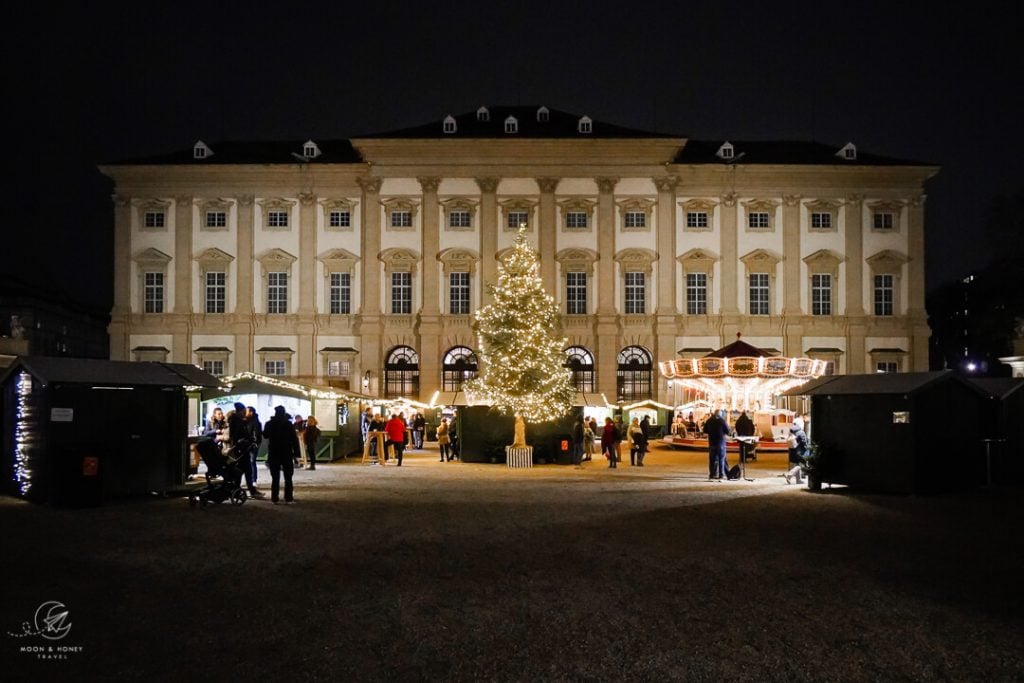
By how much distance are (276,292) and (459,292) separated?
9.84 meters

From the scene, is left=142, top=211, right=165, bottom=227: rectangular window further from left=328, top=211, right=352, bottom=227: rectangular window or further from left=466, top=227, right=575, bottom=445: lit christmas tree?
left=466, top=227, right=575, bottom=445: lit christmas tree

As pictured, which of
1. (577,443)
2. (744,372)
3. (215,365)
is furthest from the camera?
(215,365)

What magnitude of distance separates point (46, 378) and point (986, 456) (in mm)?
17063

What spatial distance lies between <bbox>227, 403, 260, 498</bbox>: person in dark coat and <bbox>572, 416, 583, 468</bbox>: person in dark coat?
→ 1234 centimetres

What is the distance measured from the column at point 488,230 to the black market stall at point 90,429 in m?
30.2

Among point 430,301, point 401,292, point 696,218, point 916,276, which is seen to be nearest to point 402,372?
point 430,301

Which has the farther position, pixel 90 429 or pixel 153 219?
pixel 153 219

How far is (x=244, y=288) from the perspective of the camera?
151 feet

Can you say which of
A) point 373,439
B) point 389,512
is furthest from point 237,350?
point 389,512

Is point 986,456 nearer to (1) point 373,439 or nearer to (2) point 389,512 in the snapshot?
(2) point 389,512

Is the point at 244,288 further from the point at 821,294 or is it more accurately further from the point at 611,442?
the point at 821,294

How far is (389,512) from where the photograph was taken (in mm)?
13219

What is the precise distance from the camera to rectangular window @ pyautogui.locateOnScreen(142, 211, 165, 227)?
46656 mm

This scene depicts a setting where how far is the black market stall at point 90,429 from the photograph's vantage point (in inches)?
536
